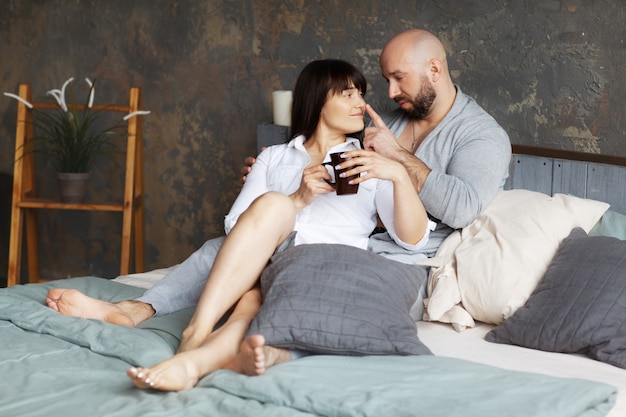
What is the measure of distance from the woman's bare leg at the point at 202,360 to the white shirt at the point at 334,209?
17.4 inches

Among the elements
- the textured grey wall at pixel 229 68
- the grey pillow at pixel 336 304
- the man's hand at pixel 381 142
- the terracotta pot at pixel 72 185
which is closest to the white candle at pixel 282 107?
the textured grey wall at pixel 229 68

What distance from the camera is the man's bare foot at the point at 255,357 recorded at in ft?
6.54

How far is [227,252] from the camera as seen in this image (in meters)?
2.41

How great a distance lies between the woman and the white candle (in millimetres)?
608

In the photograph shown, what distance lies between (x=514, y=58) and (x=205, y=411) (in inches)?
78.7

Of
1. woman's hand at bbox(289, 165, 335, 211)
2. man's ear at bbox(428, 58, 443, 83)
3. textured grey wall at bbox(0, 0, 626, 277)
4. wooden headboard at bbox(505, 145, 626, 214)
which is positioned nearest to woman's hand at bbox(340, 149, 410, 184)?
woman's hand at bbox(289, 165, 335, 211)

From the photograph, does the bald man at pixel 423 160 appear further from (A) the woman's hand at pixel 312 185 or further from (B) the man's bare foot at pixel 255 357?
(B) the man's bare foot at pixel 255 357

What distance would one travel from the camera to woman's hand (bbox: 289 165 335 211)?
272 centimetres

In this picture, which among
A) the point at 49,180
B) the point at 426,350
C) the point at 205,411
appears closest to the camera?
the point at 205,411

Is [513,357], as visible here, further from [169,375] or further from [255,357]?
[169,375]

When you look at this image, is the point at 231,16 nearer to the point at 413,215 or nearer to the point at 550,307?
the point at 413,215

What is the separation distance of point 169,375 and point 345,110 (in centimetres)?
127

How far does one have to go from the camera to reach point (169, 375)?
1.96 metres

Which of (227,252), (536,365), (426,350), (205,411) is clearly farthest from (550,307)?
(205,411)
